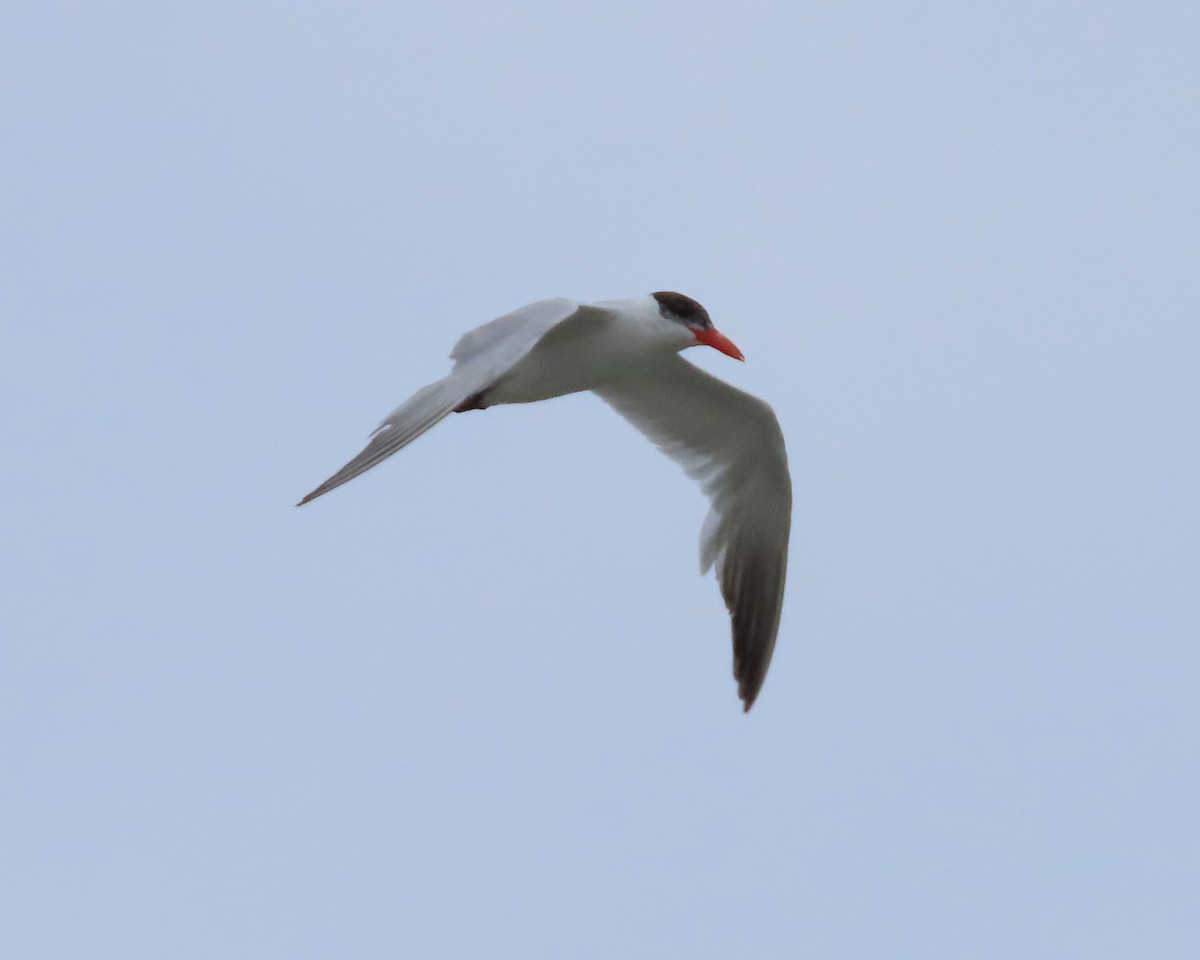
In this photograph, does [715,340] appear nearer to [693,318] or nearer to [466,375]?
[693,318]

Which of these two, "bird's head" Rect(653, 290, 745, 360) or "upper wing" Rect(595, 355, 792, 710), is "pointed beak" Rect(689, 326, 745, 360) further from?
"upper wing" Rect(595, 355, 792, 710)

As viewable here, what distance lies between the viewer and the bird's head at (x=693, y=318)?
465 inches

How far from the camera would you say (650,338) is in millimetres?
11781

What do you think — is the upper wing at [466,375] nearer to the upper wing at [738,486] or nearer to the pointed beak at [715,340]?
the pointed beak at [715,340]

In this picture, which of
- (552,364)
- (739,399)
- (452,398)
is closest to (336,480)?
(452,398)

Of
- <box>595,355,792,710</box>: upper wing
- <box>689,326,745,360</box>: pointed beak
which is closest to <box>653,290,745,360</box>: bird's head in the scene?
<box>689,326,745,360</box>: pointed beak

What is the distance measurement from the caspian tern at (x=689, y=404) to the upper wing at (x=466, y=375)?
0.02m

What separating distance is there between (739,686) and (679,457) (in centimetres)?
184

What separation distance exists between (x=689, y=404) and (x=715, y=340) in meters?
1.41

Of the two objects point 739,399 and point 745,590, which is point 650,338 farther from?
point 745,590

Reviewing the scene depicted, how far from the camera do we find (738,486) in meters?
13.7

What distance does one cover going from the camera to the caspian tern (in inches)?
449

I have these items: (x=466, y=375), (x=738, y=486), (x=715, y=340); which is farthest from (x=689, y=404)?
(x=466, y=375)

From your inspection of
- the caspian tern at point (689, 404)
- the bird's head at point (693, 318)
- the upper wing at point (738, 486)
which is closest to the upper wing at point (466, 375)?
the caspian tern at point (689, 404)
